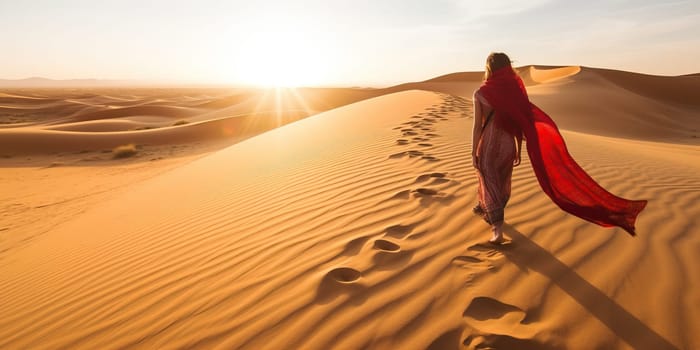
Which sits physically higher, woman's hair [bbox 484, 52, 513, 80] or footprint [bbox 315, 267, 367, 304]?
woman's hair [bbox 484, 52, 513, 80]

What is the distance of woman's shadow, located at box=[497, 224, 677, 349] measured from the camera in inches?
70.1

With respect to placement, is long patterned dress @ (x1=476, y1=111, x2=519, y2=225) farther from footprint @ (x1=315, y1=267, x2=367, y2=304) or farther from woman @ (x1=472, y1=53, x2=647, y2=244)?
footprint @ (x1=315, y1=267, x2=367, y2=304)

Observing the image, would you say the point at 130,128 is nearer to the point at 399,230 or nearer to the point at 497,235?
the point at 399,230

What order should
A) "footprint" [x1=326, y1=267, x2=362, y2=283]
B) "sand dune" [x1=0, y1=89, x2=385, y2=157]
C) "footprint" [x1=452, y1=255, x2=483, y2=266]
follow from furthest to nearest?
"sand dune" [x1=0, y1=89, x2=385, y2=157], "footprint" [x1=452, y1=255, x2=483, y2=266], "footprint" [x1=326, y1=267, x2=362, y2=283]

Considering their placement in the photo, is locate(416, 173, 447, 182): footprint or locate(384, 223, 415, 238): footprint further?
locate(416, 173, 447, 182): footprint

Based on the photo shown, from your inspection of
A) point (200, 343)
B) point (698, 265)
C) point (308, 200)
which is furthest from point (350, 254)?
point (698, 265)

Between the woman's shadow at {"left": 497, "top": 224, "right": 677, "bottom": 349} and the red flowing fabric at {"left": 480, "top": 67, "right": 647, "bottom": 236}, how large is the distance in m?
0.41

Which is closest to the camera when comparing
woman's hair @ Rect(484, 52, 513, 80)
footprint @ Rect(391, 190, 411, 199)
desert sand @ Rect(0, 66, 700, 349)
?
desert sand @ Rect(0, 66, 700, 349)

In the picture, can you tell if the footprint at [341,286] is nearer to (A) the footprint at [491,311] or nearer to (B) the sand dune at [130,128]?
(A) the footprint at [491,311]

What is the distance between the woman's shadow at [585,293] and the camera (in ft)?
5.84

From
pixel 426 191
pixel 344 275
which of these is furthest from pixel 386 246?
pixel 426 191

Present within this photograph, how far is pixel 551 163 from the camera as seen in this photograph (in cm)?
282

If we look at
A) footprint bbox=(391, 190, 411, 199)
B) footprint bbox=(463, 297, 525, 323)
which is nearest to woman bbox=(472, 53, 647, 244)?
footprint bbox=(463, 297, 525, 323)

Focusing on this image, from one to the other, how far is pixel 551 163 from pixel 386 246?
4.55 feet
